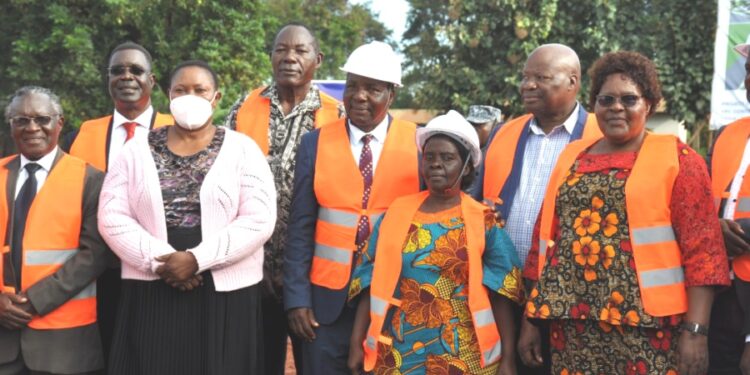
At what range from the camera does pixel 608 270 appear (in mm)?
3756

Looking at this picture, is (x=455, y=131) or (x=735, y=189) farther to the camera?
(x=455, y=131)

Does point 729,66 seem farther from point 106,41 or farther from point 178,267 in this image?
point 106,41

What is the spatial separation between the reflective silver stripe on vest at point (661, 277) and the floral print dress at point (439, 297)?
A: 0.70 metres

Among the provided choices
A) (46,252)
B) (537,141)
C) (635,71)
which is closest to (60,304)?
(46,252)

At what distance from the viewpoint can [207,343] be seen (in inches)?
170

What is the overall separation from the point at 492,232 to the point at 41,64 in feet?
52.1

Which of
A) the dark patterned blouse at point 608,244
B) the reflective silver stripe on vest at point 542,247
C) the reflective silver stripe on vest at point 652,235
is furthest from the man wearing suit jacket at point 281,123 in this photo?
the reflective silver stripe on vest at point 652,235

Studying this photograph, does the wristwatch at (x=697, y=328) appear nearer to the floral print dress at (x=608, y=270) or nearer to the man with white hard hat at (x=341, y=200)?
the floral print dress at (x=608, y=270)

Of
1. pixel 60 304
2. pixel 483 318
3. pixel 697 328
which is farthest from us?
pixel 60 304

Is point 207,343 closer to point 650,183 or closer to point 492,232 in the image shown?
point 492,232

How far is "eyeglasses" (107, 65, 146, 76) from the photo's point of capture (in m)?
5.48

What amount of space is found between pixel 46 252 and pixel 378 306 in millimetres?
1927

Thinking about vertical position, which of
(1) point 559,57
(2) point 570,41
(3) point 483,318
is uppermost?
(2) point 570,41

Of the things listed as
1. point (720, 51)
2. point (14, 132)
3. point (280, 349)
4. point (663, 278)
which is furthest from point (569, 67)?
point (720, 51)
